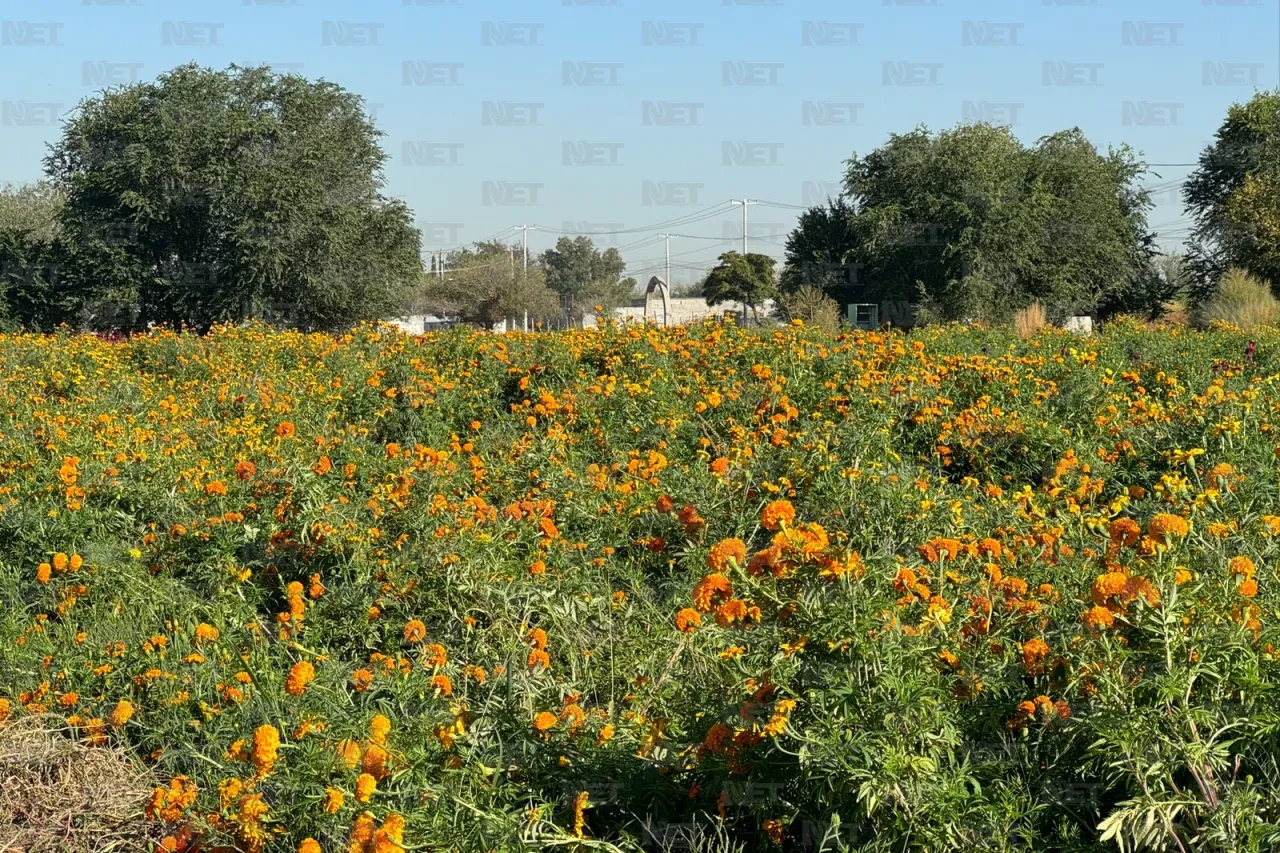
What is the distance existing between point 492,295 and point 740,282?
12.4 meters

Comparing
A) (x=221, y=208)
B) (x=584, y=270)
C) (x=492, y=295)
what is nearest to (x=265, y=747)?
(x=221, y=208)

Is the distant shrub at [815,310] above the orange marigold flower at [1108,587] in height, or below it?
above

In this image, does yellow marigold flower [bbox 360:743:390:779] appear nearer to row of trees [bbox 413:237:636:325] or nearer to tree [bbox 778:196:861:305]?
tree [bbox 778:196:861:305]

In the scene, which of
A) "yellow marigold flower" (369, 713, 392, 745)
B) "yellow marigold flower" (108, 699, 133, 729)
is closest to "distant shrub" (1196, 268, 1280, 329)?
"yellow marigold flower" (108, 699, 133, 729)

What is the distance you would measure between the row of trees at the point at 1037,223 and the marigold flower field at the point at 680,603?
28.0 m

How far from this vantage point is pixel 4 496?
19.7 feet

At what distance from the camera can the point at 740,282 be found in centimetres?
5628

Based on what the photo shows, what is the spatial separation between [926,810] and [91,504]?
Result: 4.84 meters

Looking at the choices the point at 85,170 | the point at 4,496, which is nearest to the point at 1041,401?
the point at 4,496

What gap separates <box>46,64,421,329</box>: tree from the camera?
3009cm

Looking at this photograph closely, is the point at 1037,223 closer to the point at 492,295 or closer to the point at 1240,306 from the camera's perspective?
the point at 1240,306

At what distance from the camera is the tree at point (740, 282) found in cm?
5603

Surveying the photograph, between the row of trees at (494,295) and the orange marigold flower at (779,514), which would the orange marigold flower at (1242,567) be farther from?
the row of trees at (494,295)

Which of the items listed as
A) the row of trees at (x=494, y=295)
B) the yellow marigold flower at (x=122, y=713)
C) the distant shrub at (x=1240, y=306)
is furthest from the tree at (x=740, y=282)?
the yellow marigold flower at (x=122, y=713)
